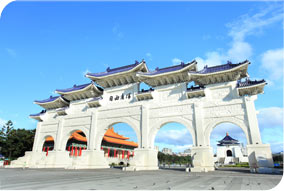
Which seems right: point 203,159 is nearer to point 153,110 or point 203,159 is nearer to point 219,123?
point 219,123

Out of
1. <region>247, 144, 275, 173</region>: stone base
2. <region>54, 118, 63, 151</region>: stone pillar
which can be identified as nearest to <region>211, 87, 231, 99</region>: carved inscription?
<region>247, 144, 275, 173</region>: stone base

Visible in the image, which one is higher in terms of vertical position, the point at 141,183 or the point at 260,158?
the point at 260,158

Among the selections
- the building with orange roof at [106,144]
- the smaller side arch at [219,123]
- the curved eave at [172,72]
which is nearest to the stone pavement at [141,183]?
the smaller side arch at [219,123]

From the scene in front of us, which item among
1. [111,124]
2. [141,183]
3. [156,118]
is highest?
[156,118]

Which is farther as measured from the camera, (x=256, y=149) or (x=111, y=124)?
(x=111, y=124)

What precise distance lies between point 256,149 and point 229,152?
36.6 metres

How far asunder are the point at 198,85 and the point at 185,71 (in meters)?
2.03

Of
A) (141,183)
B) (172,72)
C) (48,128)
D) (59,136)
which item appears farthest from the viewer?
(48,128)

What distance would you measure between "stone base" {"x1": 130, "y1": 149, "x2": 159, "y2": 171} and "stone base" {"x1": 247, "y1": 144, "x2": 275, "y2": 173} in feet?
27.4

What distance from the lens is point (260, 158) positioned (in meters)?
14.4

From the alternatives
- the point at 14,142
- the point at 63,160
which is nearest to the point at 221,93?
the point at 63,160

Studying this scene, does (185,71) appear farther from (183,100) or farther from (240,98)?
(240,98)

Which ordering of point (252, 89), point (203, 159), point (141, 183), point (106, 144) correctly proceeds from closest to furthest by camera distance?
point (141, 183), point (203, 159), point (252, 89), point (106, 144)

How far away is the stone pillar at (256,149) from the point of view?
1407 centimetres
